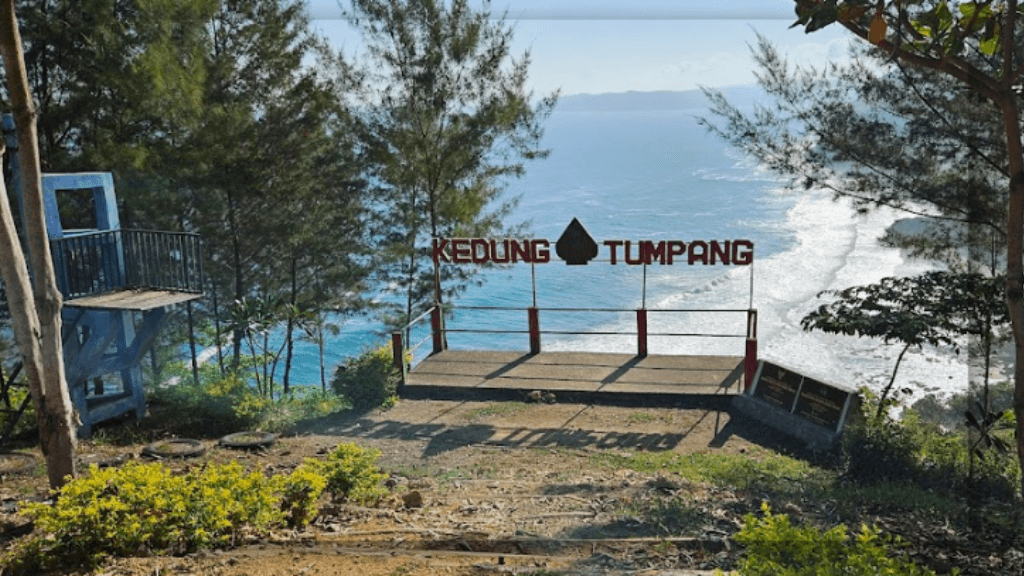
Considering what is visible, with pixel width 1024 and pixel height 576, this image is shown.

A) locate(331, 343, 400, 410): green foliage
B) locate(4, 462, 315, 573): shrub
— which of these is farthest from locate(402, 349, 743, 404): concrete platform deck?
locate(4, 462, 315, 573): shrub

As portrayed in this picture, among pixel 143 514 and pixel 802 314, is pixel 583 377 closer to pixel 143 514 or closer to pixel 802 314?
pixel 143 514

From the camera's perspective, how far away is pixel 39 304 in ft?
23.6

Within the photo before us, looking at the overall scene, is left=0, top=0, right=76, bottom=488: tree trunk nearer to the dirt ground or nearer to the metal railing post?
the dirt ground

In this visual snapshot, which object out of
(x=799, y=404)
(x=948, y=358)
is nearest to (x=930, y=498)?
(x=799, y=404)

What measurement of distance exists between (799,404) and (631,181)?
71.7m

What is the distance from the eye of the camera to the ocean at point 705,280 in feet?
117

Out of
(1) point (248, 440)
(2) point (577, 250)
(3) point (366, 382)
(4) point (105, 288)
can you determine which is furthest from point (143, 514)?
(2) point (577, 250)

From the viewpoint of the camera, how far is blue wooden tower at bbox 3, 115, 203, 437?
1070 cm

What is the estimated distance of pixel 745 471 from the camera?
984 centimetres

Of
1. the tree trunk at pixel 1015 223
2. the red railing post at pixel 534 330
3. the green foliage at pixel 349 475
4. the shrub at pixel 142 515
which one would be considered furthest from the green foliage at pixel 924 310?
the shrub at pixel 142 515

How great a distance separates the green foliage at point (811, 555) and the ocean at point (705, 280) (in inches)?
482

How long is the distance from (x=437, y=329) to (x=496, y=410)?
121 inches

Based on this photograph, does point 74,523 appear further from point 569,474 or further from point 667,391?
point 667,391

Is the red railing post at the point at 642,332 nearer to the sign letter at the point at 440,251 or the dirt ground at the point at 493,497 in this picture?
the dirt ground at the point at 493,497
